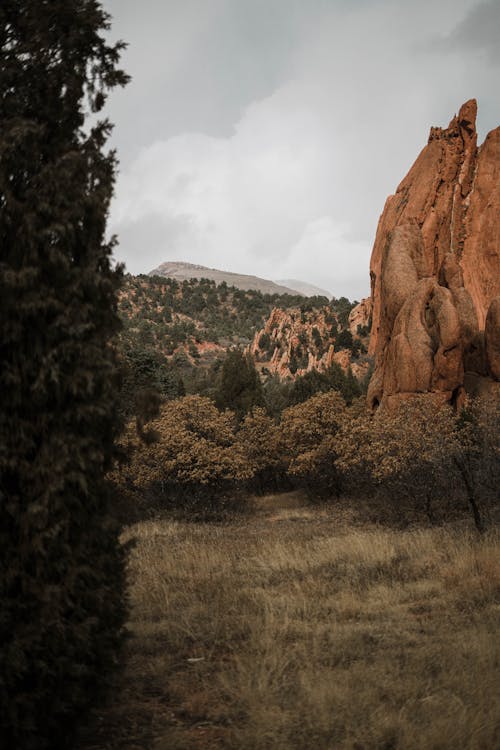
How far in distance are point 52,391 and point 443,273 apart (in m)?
29.3

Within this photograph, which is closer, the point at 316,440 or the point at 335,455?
the point at 335,455

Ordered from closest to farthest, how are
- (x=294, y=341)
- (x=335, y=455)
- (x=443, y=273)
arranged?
(x=335, y=455) → (x=443, y=273) → (x=294, y=341)

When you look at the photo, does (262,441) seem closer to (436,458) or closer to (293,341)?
(436,458)

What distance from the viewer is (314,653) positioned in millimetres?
5297

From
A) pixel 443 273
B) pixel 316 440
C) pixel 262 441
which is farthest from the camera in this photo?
pixel 262 441

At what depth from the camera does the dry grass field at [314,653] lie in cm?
391

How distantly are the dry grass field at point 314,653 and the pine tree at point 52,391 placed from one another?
2.89 feet

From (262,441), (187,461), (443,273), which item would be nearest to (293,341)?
(443,273)

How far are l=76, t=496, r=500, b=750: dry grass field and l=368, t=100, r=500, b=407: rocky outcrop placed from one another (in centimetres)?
1589

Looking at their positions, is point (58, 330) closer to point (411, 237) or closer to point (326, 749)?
point (326, 749)

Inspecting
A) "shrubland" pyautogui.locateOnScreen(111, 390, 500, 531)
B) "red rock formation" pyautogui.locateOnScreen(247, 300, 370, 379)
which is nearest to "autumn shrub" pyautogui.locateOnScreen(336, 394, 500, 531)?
"shrubland" pyautogui.locateOnScreen(111, 390, 500, 531)

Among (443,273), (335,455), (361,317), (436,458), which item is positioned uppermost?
(361,317)

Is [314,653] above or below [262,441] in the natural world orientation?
below

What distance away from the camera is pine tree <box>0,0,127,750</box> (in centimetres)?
353
